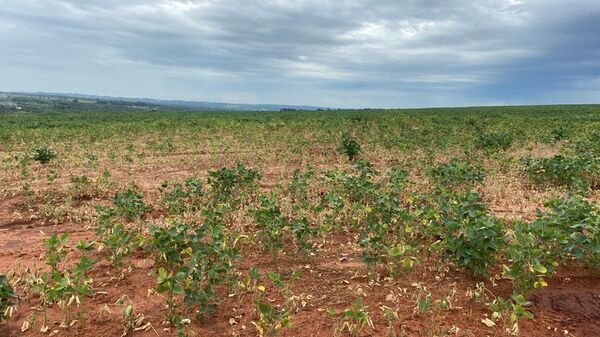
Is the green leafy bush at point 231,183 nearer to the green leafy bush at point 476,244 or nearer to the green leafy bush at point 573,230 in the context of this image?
the green leafy bush at point 476,244

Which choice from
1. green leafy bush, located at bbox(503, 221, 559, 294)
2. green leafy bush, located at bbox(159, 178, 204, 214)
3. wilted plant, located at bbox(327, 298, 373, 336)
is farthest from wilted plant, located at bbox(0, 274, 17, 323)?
green leafy bush, located at bbox(503, 221, 559, 294)

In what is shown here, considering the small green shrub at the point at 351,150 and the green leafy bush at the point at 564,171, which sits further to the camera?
the small green shrub at the point at 351,150

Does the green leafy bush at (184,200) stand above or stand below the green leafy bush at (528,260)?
below

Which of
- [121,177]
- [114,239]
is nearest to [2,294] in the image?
[114,239]

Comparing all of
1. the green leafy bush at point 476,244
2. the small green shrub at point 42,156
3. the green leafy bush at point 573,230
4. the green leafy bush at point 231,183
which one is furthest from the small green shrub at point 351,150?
the green leafy bush at point 476,244

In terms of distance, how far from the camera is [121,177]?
32.4ft

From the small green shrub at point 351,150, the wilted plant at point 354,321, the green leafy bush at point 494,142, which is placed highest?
the green leafy bush at point 494,142

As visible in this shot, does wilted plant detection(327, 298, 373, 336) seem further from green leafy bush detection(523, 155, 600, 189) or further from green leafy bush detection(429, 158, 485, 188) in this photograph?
green leafy bush detection(523, 155, 600, 189)

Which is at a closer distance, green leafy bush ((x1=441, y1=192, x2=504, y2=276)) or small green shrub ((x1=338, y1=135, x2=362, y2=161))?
green leafy bush ((x1=441, y1=192, x2=504, y2=276))

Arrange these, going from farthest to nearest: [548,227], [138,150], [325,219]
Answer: [138,150]
[325,219]
[548,227]

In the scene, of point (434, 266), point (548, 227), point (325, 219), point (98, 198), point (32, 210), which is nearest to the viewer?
point (548, 227)

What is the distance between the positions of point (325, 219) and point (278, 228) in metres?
1.12

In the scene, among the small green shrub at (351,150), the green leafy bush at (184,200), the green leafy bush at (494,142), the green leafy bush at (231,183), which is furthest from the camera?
the green leafy bush at (494,142)

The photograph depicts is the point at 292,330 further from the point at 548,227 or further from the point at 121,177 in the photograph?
the point at 121,177
